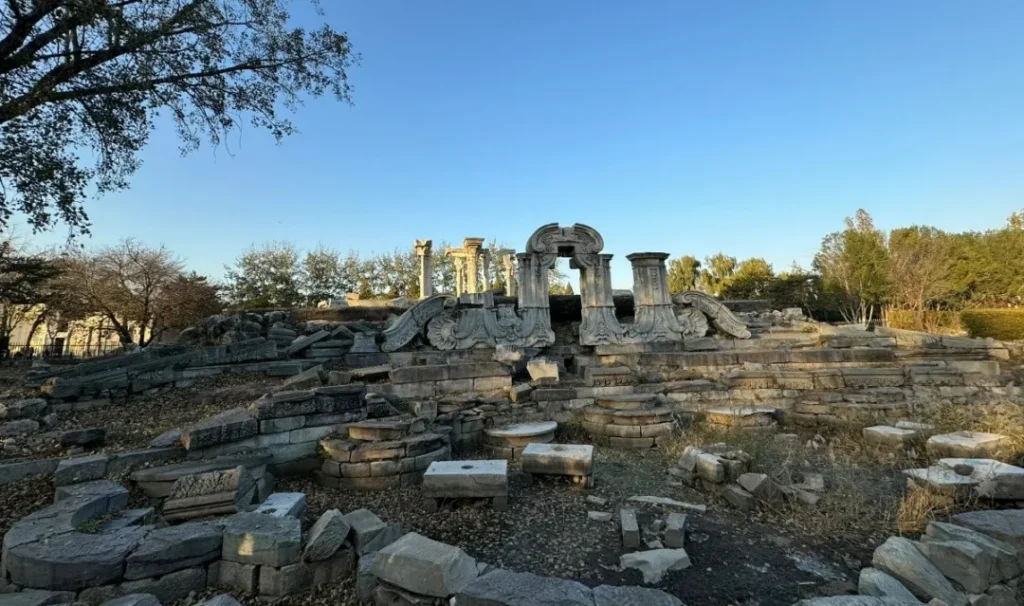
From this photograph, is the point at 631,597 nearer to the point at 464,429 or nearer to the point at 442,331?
the point at 464,429

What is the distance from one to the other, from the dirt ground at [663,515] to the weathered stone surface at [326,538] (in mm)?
192

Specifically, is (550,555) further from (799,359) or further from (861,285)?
(861,285)

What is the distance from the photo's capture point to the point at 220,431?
424cm

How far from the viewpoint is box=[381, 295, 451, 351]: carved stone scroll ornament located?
8.23 m

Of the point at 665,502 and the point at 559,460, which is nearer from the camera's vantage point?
the point at 665,502

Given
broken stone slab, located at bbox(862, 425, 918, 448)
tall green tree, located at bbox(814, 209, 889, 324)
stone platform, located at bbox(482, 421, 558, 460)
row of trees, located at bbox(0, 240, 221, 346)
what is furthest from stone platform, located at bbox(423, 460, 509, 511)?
tall green tree, located at bbox(814, 209, 889, 324)

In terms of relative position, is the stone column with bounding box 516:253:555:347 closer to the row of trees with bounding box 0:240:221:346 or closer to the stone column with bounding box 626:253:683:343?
the stone column with bounding box 626:253:683:343

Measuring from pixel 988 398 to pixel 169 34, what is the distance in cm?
1268

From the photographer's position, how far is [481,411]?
6035mm

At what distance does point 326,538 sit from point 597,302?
7010 mm

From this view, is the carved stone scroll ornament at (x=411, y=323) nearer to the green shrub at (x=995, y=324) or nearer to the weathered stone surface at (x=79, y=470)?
the weathered stone surface at (x=79, y=470)

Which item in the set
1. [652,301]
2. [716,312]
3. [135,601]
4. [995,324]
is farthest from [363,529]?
[995,324]

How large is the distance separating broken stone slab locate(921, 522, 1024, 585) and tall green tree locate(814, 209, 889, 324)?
30.3 meters

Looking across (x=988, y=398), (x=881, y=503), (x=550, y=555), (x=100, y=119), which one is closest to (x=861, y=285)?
(x=988, y=398)
